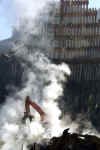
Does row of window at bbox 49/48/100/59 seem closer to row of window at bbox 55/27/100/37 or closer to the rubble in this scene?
row of window at bbox 55/27/100/37

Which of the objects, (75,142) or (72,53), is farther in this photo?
(72,53)

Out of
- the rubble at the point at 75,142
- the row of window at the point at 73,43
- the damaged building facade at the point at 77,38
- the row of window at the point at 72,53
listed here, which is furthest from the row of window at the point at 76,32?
the rubble at the point at 75,142

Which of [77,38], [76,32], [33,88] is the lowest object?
[33,88]

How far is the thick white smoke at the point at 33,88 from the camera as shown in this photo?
1997cm

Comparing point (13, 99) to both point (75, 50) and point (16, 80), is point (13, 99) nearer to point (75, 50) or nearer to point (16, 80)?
point (16, 80)

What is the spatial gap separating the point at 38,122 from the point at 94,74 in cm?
1867

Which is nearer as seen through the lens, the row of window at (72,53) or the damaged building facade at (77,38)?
the damaged building facade at (77,38)

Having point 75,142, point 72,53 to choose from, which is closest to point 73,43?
point 72,53

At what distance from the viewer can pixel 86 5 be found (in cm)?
4212

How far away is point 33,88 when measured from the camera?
35188 mm

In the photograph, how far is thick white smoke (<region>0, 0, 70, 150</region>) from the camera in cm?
1997

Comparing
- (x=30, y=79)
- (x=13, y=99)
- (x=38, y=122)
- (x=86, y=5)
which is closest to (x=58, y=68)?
(x=30, y=79)

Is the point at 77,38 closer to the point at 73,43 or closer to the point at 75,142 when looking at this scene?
the point at 73,43

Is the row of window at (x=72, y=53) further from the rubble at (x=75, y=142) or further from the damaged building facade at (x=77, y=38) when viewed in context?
the rubble at (x=75, y=142)
